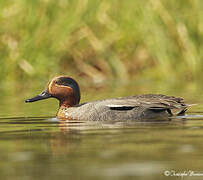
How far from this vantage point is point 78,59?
17.5m

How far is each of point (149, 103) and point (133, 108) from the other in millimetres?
198

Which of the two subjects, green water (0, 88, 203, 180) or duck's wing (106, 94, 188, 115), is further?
duck's wing (106, 94, 188, 115)

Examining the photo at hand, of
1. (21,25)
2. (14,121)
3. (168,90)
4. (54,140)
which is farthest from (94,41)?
(54,140)

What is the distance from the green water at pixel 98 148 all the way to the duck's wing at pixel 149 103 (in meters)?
0.20

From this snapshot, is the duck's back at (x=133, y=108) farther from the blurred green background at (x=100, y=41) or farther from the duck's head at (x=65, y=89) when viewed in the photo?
the blurred green background at (x=100, y=41)

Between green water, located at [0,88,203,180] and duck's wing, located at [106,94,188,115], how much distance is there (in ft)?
0.65

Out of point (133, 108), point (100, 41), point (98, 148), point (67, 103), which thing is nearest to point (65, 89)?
point (67, 103)

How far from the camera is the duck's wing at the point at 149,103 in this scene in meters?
8.48

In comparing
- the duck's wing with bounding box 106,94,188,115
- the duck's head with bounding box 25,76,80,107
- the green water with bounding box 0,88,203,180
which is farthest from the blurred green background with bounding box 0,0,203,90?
the green water with bounding box 0,88,203,180

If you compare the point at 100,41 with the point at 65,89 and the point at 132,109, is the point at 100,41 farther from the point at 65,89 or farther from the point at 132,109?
the point at 132,109

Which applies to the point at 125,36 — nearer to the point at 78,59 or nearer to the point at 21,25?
the point at 78,59

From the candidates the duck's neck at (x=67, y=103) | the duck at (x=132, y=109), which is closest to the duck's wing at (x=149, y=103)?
the duck at (x=132, y=109)

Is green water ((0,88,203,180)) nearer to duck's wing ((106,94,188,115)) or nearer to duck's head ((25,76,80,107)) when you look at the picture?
duck's wing ((106,94,188,115))

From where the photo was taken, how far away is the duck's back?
8.48m
